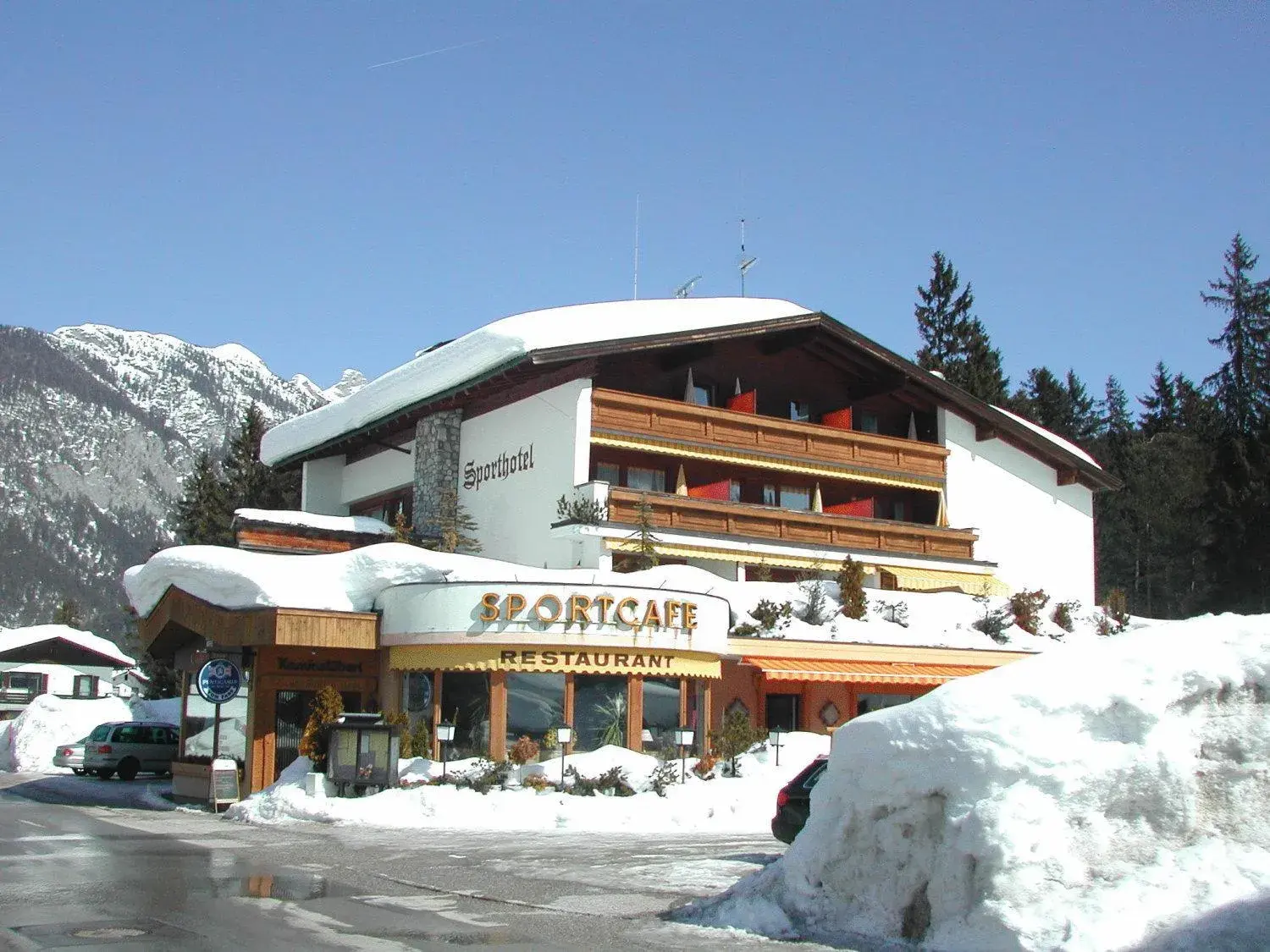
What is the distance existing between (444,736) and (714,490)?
17.3 m

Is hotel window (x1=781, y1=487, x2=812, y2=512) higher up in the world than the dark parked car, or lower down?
higher up

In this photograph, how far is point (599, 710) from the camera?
26.5 metres

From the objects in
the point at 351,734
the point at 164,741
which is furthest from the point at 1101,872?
the point at 164,741

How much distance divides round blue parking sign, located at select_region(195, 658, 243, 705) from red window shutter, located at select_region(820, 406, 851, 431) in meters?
22.3

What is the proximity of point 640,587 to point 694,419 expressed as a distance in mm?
11959

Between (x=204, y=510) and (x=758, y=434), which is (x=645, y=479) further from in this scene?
(x=204, y=510)

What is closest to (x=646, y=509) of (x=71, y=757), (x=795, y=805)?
(x=795, y=805)

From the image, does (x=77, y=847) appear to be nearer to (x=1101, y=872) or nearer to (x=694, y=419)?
(x=1101, y=872)

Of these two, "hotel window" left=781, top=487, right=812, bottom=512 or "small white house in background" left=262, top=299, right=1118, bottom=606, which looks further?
"hotel window" left=781, top=487, right=812, bottom=512

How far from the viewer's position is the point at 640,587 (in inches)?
1061

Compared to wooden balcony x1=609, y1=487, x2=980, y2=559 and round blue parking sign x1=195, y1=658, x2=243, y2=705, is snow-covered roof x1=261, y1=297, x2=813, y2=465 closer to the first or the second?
wooden balcony x1=609, y1=487, x2=980, y2=559

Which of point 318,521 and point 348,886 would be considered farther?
point 318,521

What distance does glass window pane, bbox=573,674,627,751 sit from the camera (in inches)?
1033

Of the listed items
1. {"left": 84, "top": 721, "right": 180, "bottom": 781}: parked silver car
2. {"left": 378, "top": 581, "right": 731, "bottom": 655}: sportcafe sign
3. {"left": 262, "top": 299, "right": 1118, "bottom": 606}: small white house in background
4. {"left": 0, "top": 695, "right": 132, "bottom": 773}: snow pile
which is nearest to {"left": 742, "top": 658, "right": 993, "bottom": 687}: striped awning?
{"left": 378, "top": 581, "right": 731, "bottom": 655}: sportcafe sign
